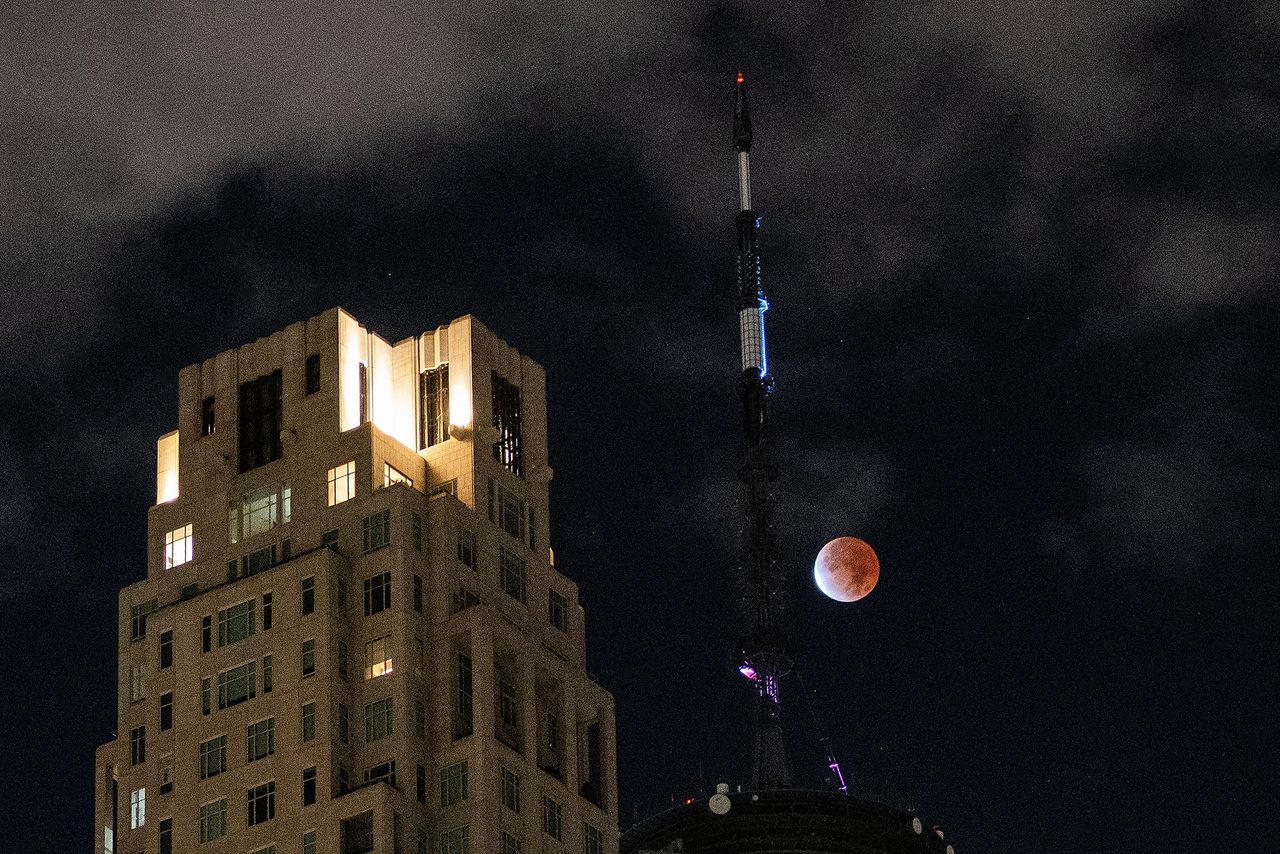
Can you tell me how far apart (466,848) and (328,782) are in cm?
1035

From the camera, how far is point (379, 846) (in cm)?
19612

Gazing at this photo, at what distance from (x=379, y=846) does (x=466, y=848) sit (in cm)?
649

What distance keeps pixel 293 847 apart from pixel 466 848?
1171 centimetres

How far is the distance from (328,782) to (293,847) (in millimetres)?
4973

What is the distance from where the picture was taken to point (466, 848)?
199375 mm

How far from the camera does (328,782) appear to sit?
655 ft

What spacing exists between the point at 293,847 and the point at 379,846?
7075 mm

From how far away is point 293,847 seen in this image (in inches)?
7859
